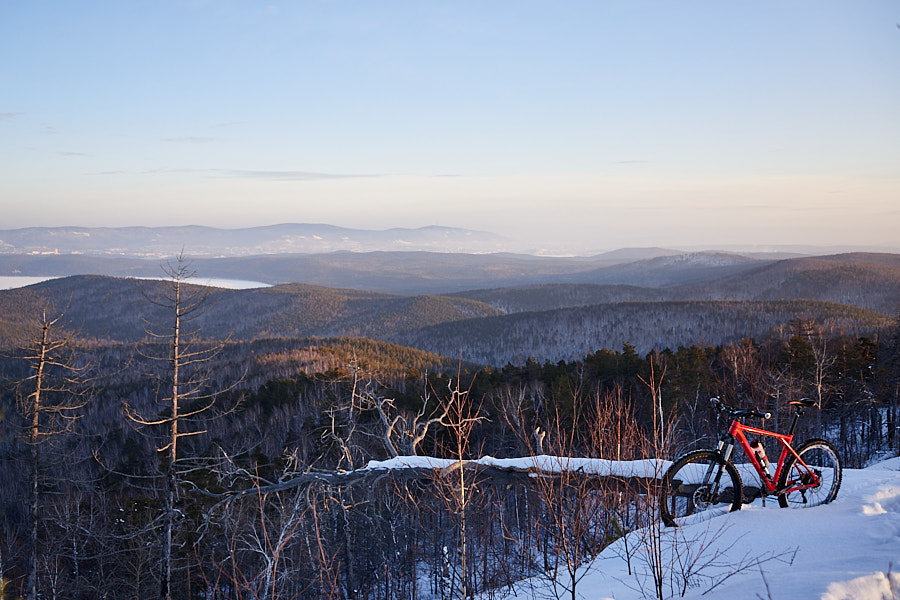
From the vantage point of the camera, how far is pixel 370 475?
912cm

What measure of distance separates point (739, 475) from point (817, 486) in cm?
125

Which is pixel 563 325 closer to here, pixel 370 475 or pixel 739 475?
pixel 370 475

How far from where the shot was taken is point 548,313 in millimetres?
141375

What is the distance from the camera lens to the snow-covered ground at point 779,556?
445cm

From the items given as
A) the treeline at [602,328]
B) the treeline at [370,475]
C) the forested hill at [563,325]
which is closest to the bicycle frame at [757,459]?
the treeline at [370,475]

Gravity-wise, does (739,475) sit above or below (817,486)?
above

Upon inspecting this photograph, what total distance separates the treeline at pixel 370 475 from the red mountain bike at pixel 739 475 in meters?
0.48

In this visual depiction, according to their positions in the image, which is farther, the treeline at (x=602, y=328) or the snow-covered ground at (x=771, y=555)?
the treeline at (x=602, y=328)

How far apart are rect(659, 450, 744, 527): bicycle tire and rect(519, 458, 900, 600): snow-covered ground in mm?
235

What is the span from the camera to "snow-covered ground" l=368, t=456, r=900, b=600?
448cm

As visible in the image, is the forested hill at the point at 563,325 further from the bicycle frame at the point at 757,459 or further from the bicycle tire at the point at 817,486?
the bicycle frame at the point at 757,459

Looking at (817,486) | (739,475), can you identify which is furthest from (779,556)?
(817,486)

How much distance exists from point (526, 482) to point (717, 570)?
12.4ft

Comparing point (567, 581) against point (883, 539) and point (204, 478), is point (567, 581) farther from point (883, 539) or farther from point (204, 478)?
point (204, 478)
